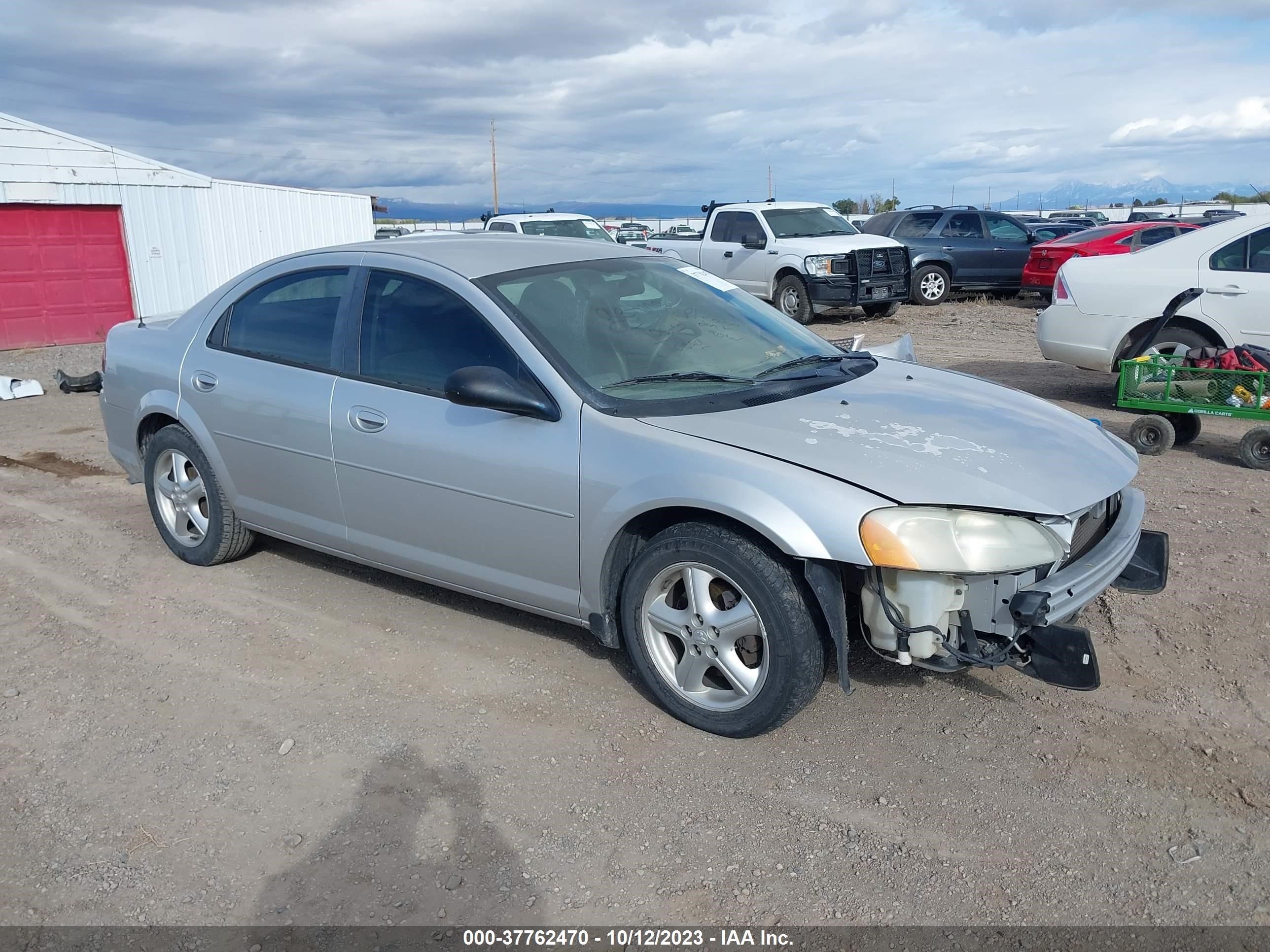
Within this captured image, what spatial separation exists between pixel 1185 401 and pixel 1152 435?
329 mm

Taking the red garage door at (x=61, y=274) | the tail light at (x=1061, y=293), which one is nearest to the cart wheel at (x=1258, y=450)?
the tail light at (x=1061, y=293)

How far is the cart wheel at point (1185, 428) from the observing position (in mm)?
7883

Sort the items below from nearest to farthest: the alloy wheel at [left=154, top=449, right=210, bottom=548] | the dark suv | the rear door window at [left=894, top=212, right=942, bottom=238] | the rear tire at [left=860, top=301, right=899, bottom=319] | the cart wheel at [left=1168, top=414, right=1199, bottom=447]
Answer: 1. the alloy wheel at [left=154, top=449, right=210, bottom=548]
2. the cart wheel at [left=1168, top=414, right=1199, bottom=447]
3. the rear tire at [left=860, top=301, right=899, bottom=319]
4. the dark suv
5. the rear door window at [left=894, top=212, right=942, bottom=238]

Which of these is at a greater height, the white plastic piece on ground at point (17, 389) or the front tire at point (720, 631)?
the front tire at point (720, 631)

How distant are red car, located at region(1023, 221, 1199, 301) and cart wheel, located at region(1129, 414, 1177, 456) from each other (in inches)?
369

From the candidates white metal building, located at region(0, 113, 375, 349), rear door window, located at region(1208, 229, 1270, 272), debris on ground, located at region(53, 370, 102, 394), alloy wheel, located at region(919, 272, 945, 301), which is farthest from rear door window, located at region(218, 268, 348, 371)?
alloy wheel, located at region(919, 272, 945, 301)

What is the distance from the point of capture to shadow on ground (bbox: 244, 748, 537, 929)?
113 inches

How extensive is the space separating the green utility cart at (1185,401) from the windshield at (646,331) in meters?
3.86

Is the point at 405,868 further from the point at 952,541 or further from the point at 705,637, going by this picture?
the point at 952,541

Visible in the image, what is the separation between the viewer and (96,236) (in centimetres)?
1852

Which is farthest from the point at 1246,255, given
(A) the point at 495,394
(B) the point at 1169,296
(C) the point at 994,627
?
(A) the point at 495,394

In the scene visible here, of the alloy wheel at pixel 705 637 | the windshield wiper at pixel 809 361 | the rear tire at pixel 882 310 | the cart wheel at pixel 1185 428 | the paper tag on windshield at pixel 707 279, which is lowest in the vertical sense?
the rear tire at pixel 882 310

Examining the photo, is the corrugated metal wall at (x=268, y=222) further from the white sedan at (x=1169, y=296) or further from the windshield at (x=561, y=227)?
the white sedan at (x=1169, y=296)

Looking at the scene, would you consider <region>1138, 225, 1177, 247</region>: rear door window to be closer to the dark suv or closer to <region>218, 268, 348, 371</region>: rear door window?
the dark suv
